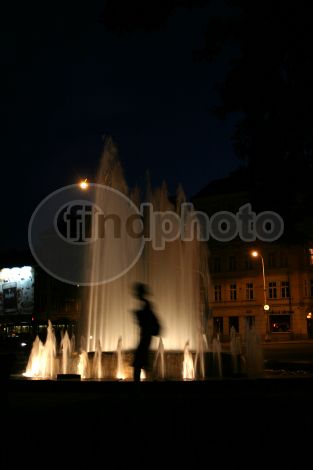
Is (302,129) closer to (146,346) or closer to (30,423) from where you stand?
(146,346)

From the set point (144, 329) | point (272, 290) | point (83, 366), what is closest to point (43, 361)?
point (83, 366)

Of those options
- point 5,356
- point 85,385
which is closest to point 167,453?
point 5,356

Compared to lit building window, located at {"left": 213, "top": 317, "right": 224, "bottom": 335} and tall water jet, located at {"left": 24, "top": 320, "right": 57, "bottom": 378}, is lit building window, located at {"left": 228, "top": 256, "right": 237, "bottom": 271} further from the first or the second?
tall water jet, located at {"left": 24, "top": 320, "right": 57, "bottom": 378}

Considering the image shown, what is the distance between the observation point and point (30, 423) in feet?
28.0

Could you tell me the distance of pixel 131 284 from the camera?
22.1 metres

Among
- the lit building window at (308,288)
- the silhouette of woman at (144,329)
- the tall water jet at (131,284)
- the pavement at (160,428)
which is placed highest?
the lit building window at (308,288)

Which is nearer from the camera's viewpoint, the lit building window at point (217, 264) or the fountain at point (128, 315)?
the fountain at point (128, 315)

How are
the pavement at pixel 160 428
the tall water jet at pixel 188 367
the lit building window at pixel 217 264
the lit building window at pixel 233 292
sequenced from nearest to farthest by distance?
1. the pavement at pixel 160 428
2. the tall water jet at pixel 188 367
3. the lit building window at pixel 233 292
4. the lit building window at pixel 217 264

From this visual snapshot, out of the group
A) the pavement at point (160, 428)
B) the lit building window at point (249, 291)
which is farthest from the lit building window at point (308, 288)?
the pavement at point (160, 428)

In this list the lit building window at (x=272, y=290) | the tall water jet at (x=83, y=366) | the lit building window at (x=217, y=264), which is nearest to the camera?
the tall water jet at (x=83, y=366)

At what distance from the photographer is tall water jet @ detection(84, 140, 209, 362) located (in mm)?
21922

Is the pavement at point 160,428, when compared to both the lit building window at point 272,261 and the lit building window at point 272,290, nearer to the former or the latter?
the lit building window at point 272,290

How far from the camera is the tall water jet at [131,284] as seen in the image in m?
21.9

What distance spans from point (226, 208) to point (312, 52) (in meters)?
57.5
